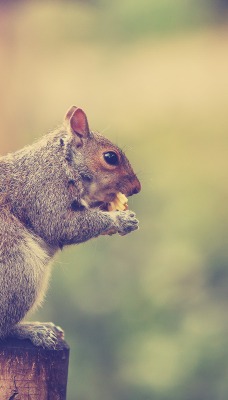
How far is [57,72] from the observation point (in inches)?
321

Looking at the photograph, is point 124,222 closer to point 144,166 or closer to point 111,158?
point 111,158

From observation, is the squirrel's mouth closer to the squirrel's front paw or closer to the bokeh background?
the squirrel's front paw

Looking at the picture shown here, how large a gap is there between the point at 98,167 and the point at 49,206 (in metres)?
0.27

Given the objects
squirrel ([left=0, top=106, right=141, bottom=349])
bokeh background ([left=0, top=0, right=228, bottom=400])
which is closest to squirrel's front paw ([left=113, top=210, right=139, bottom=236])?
squirrel ([left=0, top=106, right=141, bottom=349])

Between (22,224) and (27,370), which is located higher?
(22,224)

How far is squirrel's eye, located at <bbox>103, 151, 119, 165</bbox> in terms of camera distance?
3.37 meters

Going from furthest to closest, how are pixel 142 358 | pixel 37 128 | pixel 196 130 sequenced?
pixel 196 130 → pixel 37 128 → pixel 142 358

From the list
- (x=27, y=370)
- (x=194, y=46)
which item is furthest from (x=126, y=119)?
(x=27, y=370)

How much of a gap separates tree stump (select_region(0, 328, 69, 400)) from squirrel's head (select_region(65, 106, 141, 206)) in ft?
2.65

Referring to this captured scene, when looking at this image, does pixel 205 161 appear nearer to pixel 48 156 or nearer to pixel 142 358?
pixel 142 358

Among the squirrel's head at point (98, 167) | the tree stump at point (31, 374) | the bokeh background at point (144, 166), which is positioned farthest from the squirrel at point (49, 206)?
the bokeh background at point (144, 166)

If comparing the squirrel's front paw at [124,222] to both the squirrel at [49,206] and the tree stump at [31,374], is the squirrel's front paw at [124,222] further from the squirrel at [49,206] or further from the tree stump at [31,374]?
the tree stump at [31,374]

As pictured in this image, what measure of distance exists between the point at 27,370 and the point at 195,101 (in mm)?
5764

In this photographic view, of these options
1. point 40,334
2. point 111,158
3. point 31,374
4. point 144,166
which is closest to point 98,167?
point 111,158
